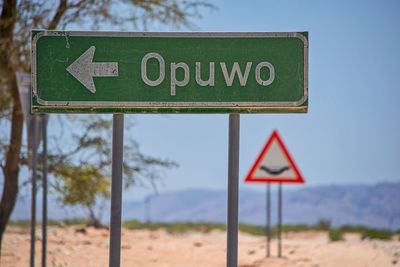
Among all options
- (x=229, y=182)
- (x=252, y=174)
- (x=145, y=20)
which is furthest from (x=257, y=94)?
(x=145, y=20)

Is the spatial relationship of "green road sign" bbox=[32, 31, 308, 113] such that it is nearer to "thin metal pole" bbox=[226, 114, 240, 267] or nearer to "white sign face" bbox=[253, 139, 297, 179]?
"thin metal pole" bbox=[226, 114, 240, 267]

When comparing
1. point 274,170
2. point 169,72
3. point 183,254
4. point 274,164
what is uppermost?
point 169,72

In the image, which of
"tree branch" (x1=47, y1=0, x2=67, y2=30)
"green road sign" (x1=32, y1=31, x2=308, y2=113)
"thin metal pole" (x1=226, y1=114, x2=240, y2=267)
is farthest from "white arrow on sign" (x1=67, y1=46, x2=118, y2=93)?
"tree branch" (x1=47, y1=0, x2=67, y2=30)

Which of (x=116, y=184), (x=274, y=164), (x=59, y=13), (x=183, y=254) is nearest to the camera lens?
(x=116, y=184)

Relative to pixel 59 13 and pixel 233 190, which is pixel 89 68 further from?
pixel 59 13

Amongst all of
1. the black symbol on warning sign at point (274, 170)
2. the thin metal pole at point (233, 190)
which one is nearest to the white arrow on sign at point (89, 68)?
the thin metal pole at point (233, 190)

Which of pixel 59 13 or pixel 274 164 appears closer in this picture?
pixel 274 164

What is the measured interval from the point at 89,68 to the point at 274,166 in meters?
7.45

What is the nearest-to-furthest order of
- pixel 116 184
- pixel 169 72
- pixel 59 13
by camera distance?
pixel 169 72, pixel 116 184, pixel 59 13

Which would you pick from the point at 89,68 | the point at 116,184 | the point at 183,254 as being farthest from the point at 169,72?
the point at 183,254

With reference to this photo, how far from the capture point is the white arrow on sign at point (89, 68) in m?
3.72

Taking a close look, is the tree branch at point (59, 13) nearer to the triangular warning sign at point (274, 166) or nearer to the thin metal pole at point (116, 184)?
the triangular warning sign at point (274, 166)

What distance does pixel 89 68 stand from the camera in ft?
12.2

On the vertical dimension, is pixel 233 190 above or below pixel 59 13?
below
